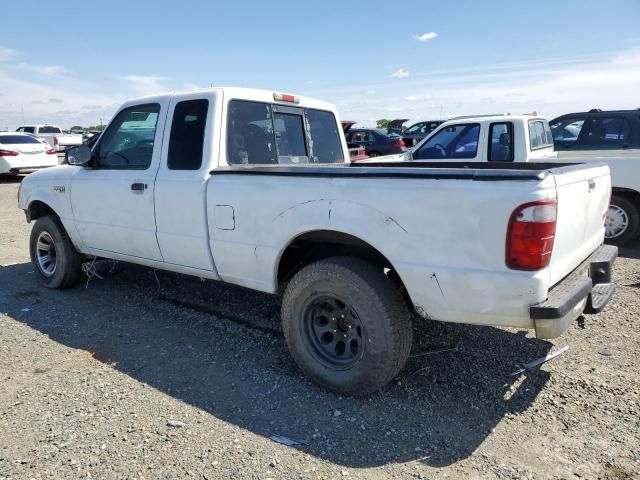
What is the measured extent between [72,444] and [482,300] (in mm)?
2374

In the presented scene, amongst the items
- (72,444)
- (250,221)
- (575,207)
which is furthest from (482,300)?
(72,444)

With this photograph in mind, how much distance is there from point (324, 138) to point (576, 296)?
2959 millimetres

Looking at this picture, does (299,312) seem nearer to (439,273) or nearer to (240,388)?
(240,388)

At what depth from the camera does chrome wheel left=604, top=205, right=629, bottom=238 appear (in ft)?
22.8

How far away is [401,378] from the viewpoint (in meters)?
3.44

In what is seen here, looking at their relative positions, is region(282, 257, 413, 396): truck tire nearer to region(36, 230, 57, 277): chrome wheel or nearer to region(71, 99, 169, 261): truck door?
region(71, 99, 169, 261): truck door

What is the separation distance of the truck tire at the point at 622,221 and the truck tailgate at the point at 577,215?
3987 millimetres

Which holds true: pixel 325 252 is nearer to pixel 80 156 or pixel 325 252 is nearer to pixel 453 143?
pixel 80 156

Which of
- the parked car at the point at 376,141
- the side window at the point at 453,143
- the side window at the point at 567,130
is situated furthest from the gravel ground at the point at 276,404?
the parked car at the point at 376,141

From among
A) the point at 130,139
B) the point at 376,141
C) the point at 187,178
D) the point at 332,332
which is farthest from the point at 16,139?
the point at 332,332

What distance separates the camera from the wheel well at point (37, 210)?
5.45m

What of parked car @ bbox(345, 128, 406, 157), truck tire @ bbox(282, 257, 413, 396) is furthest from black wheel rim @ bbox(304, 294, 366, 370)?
parked car @ bbox(345, 128, 406, 157)

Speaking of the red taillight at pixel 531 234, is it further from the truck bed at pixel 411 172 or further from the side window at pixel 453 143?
the side window at pixel 453 143

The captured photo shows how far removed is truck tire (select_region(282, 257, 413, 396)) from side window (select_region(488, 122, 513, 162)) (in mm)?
5326
